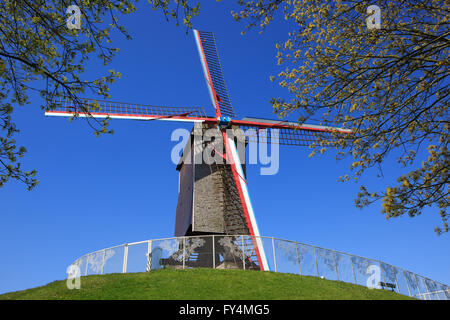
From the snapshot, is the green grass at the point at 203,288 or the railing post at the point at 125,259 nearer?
the green grass at the point at 203,288

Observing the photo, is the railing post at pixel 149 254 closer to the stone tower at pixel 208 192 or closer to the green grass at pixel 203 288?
the green grass at pixel 203 288

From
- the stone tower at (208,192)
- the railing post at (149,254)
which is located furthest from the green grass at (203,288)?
the stone tower at (208,192)

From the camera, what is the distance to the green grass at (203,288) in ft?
32.0

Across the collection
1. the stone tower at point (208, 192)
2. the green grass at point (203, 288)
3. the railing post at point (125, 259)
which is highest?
the stone tower at point (208, 192)

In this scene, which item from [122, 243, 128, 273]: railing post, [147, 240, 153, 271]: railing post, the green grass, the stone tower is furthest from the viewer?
the stone tower

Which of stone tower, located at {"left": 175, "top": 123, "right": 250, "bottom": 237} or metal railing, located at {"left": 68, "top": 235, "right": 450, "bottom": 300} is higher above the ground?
stone tower, located at {"left": 175, "top": 123, "right": 250, "bottom": 237}

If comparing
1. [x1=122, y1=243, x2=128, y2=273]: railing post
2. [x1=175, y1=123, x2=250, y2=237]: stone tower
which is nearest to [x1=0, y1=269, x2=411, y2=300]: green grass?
[x1=122, y1=243, x2=128, y2=273]: railing post

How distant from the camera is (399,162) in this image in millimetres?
9000

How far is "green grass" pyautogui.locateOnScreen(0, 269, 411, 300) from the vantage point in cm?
977

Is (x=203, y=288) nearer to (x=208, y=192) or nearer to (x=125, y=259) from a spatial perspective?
(x=125, y=259)

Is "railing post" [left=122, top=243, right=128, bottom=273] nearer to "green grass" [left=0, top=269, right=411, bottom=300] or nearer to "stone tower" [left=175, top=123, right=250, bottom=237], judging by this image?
"green grass" [left=0, top=269, right=411, bottom=300]
